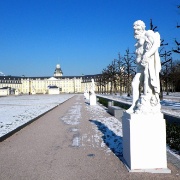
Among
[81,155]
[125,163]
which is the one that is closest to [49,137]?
[81,155]

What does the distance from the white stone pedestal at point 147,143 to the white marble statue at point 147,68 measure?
27cm

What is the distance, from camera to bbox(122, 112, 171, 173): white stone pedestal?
5496 millimetres

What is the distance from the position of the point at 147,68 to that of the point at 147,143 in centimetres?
155

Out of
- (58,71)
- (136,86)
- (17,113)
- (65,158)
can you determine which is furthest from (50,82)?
(136,86)

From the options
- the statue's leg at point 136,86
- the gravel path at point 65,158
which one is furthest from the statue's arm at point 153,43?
the gravel path at point 65,158

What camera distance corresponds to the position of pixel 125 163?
19.6ft

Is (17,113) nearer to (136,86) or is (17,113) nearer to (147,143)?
(136,86)

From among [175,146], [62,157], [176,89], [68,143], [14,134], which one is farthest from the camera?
[176,89]

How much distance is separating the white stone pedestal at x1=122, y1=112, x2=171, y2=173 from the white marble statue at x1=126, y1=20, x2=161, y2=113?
27 centimetres

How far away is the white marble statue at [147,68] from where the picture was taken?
18.9ft

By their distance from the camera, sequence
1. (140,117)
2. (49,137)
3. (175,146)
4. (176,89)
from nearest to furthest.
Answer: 1. (140,117)
2. (175,146)
3. (49,137)
4. (176,89)

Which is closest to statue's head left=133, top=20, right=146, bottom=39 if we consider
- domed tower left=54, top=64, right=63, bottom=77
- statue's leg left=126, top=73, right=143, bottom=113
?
statue's leg left=126, top=73, right=143, bottom=113

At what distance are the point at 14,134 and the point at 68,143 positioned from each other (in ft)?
9.61

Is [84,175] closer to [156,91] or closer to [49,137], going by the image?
[156,91]
